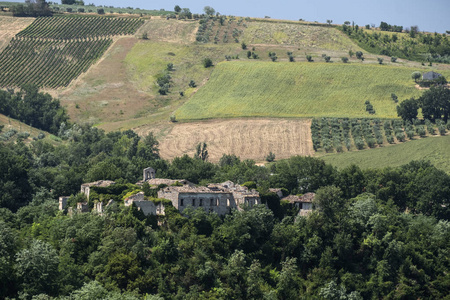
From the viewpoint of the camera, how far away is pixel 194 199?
104 meters

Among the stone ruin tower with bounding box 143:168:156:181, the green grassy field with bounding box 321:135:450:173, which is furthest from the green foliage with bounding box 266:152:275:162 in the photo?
the stone ruin tower with bounding box 143:168:156:181

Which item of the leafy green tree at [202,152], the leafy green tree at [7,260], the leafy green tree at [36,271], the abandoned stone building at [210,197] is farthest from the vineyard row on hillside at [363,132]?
the leafy green tree at [36,271]

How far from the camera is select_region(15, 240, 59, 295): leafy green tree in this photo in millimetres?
86500

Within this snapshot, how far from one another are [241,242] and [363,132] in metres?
81.2

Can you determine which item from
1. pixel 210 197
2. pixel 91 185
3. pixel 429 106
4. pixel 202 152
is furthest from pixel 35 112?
pixel 210 197

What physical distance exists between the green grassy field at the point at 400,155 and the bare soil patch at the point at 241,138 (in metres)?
9.69

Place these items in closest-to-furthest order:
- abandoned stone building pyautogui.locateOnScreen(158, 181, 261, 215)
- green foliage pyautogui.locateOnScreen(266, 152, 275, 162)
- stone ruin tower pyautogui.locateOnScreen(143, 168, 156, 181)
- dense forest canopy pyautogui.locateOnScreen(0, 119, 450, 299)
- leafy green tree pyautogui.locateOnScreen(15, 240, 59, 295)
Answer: leafy green tree pyautogui.locateOnScreen(15, 240, 59, 295), dense forest canopy pyautogui.locateOnScreen(0, 119, 450, 299), abandoned stone building pyautogui.locateOnScreen(158, 181, 261, 215), stone ruin tower pyautogui.locateOnScreen(143, 168, 156, 181), green foliage pyautogui.locateOnScreen(266, 152, 275, 162)

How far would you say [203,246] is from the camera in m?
99.2

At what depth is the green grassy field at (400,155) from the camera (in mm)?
153500

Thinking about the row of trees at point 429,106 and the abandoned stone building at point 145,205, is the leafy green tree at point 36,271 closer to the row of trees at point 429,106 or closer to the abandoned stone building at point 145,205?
the abandoned stone building at point 145,205

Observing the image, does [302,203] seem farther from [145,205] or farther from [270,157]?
[270,157]

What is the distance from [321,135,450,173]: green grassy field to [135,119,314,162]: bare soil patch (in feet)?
31.8

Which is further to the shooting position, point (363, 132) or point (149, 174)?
point (363, 132)

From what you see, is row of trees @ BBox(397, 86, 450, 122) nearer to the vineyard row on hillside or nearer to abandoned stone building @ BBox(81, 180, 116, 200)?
the vineyard row on hillside
